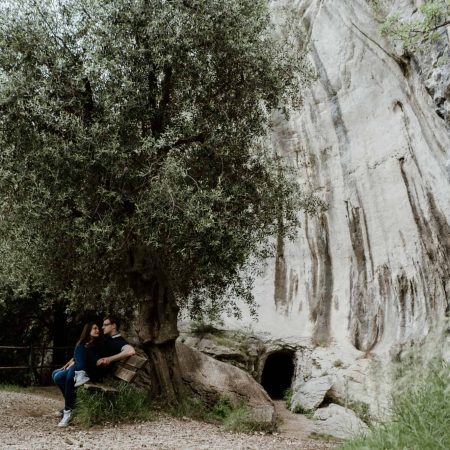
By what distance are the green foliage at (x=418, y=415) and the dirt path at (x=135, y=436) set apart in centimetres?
295

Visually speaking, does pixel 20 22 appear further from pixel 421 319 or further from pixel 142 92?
pixel 421 319

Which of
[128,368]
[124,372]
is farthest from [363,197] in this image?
[124,372]

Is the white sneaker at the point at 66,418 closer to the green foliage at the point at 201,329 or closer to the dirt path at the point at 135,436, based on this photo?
the dirt path at the point at 135,436

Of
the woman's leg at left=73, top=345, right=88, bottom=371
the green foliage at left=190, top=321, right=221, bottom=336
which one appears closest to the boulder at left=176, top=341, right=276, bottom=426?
the woman's leg at left=73, top=345, right=88, bottom=371

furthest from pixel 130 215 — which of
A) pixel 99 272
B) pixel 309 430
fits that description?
pixel 309 430

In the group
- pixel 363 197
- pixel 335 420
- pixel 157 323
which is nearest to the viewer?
pixel 157 323

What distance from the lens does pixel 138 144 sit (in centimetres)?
1017

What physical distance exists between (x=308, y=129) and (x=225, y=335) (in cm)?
810

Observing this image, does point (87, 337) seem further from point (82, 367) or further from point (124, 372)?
point (124, 372)

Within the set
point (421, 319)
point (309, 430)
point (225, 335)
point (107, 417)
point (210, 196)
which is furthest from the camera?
point (225, 335)

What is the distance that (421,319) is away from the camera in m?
15.0

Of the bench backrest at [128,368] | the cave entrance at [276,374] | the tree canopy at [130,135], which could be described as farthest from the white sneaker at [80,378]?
the cave entrance at [276,374]

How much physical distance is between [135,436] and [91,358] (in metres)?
1.53

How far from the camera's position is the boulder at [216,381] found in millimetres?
11914
